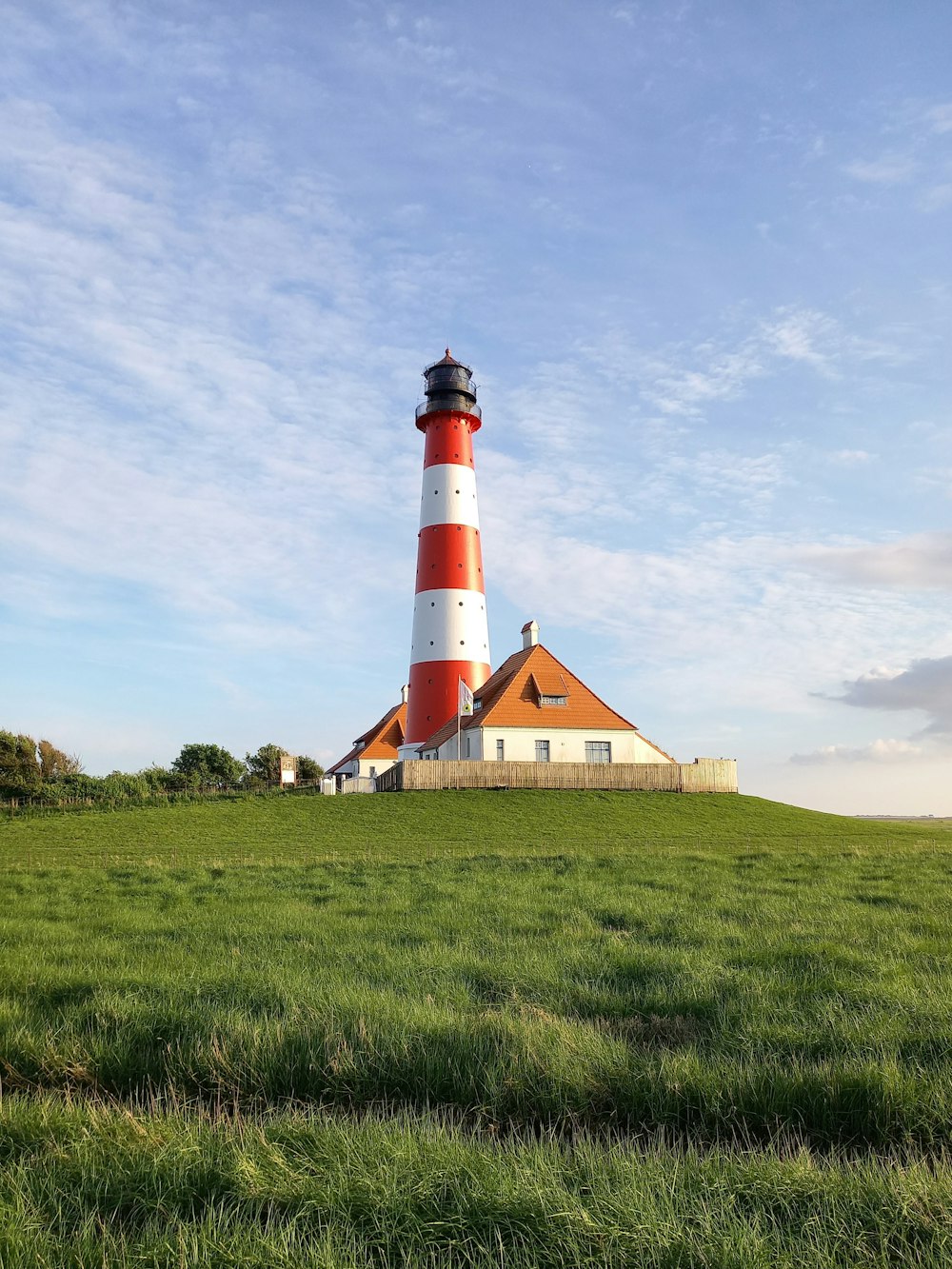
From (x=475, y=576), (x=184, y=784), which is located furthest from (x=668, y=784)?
(x=184, y=784)

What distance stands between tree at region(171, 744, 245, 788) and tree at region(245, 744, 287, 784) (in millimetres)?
1257

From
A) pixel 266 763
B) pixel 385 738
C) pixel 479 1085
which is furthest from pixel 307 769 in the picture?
pixel 479 1085

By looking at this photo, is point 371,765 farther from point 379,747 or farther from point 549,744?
point 549,744

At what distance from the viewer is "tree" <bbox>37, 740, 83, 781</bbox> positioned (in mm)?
67188

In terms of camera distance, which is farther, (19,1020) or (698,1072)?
(19,1020)

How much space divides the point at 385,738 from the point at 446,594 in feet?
79.8

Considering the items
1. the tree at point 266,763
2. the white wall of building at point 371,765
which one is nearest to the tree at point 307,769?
the tree at point 266,763

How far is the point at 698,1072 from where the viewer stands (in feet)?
17.2

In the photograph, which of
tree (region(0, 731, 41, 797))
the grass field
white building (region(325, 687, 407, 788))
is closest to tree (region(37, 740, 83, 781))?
tree (region(0, 731, 41, 797))

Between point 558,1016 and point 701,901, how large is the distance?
7322 mm

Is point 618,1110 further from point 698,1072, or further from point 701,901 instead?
point 701,901

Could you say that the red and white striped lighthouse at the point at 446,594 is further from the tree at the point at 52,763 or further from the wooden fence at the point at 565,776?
the tree at the point at 52,763

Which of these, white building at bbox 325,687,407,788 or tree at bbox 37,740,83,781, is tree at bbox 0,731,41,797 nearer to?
tree at bbox 37,740,83,781

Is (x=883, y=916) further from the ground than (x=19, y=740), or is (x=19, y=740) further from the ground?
(x=19, y=740)
